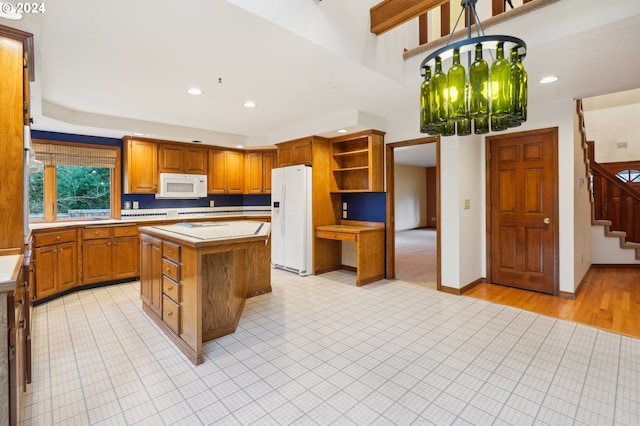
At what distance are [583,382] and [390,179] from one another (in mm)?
3204

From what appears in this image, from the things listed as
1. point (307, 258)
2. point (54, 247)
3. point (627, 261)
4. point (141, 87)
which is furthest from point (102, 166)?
point (627, 261)

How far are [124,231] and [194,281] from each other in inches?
113

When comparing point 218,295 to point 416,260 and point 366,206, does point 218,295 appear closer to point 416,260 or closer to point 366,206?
point 366,206

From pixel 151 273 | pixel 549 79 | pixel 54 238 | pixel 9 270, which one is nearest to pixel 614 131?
pixel 549 79

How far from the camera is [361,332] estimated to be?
2842mm

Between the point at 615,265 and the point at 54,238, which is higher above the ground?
the point at 54,238

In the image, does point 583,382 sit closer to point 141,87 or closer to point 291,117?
point 291,117

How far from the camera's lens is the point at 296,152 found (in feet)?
17.0

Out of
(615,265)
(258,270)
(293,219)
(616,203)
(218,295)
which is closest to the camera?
(218,295)

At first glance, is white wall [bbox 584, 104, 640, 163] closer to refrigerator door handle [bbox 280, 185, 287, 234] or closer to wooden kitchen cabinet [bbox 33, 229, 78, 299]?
refrigerator door handle [bbox 280, 185, 287, 234]

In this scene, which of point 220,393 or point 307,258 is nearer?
point 220,393

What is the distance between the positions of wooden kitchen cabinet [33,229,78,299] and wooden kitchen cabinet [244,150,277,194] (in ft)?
9.79

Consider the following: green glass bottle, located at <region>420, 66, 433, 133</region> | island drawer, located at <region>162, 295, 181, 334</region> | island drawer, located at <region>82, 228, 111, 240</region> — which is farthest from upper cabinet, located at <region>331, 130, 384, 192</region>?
island drawer, located at <region>82, 228, 111, 240</region>

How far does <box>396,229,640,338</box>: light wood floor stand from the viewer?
313 cm
